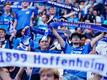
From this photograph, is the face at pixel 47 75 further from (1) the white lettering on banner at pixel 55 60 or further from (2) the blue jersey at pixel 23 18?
(2) the blue jersey at pixel 23 18

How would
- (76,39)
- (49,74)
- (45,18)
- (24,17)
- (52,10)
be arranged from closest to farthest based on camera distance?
(49,74)
(76,39)
(45,18)
(24,17)
(52,10)

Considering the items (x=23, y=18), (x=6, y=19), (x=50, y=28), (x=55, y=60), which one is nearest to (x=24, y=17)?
(x=23, y=18)

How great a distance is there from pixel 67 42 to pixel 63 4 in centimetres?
182

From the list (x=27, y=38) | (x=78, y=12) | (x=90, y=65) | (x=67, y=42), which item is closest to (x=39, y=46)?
(x=67, y=42)

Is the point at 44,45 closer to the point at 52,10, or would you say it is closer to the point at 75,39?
the point at 75,39

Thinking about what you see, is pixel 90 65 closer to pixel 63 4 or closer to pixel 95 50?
pixel 95 50

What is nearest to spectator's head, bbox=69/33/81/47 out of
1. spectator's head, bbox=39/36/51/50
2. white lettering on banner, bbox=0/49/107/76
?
spectator's head, bbox=39/36/51/50

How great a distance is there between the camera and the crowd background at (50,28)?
7617 millimetres

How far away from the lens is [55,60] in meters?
5.23

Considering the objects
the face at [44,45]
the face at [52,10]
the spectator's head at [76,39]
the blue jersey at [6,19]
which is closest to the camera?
the face at [44,45]

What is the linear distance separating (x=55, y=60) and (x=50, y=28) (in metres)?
3.16

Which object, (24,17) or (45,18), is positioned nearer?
(45,18)

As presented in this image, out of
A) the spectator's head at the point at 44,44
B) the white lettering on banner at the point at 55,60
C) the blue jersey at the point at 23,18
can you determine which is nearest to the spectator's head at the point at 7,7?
the blue jersey at the point at 23,18

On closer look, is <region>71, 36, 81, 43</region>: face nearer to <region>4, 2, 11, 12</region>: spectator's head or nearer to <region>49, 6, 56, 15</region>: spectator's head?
<region>49, 6, 56, 15</region>: spectator's head
